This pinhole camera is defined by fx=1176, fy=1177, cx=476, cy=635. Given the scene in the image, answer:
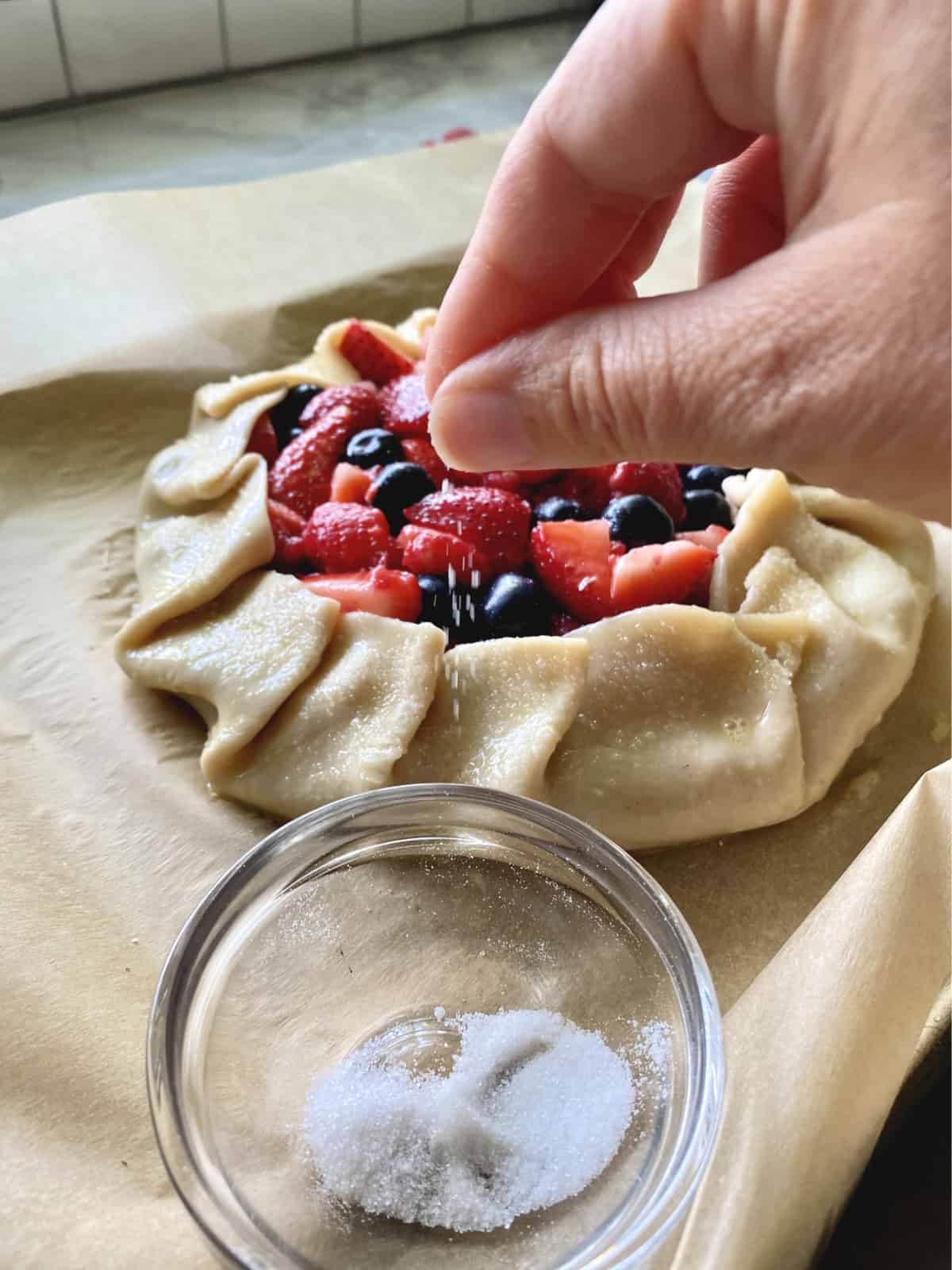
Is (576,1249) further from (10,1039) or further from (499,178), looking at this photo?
(499,178)

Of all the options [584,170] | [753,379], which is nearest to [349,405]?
[584,170]

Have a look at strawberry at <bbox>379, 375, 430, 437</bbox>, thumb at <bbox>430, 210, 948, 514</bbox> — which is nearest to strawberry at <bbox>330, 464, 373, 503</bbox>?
strawberry at <bbox>379, 375, 430, 437</bbox>

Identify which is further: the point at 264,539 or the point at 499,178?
the point at 264,539

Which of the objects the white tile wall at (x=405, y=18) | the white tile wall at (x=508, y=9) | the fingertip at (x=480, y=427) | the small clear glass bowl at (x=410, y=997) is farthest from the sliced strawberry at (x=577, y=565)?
the white tile wall at (x=508, y=9)

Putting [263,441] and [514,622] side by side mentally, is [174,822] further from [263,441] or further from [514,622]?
[263,441]

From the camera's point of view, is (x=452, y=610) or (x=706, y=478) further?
(x=706, y=478)

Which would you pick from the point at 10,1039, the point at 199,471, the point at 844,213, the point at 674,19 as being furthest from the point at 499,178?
the point at 10,1039

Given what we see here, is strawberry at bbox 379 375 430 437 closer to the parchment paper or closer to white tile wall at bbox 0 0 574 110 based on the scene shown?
the parchment paper
